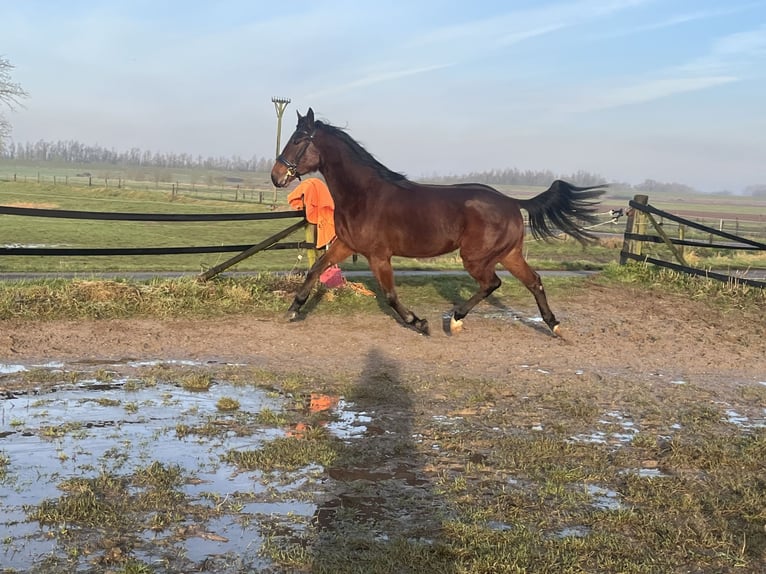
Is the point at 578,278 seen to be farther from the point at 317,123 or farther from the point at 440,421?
the point at 440,421

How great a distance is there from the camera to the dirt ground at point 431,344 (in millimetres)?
7395

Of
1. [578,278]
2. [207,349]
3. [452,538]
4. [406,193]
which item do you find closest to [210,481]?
[452,538]

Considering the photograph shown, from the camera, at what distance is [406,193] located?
28.3ft

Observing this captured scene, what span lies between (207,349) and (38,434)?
3.00 m

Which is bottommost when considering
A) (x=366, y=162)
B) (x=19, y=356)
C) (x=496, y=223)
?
(x=19, y=356)

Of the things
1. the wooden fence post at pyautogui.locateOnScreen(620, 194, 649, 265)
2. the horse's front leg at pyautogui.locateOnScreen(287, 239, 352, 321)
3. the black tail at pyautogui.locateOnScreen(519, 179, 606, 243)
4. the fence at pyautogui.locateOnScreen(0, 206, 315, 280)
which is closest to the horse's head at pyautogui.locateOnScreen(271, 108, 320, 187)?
the horse's front leg at pyautogui.locateOnScreen(287, 239, 352, 321)

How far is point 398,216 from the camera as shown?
8531 millimetres

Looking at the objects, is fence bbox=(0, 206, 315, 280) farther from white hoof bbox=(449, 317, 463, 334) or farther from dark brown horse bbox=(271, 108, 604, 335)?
white hoof bbox=(449, 317, 463, 334)

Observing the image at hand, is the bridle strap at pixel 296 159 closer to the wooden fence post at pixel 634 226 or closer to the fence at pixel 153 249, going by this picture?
the fence at pixel 153 249

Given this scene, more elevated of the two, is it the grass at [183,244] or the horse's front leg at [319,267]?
the horse's front leg at [319,267]

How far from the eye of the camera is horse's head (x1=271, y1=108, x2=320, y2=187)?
883cm

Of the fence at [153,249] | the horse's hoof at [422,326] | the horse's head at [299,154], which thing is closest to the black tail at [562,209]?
the horse's hoof at [422,326]

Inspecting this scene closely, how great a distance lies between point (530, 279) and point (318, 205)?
11.1ft

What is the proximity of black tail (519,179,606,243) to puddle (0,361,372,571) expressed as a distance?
178 inches
